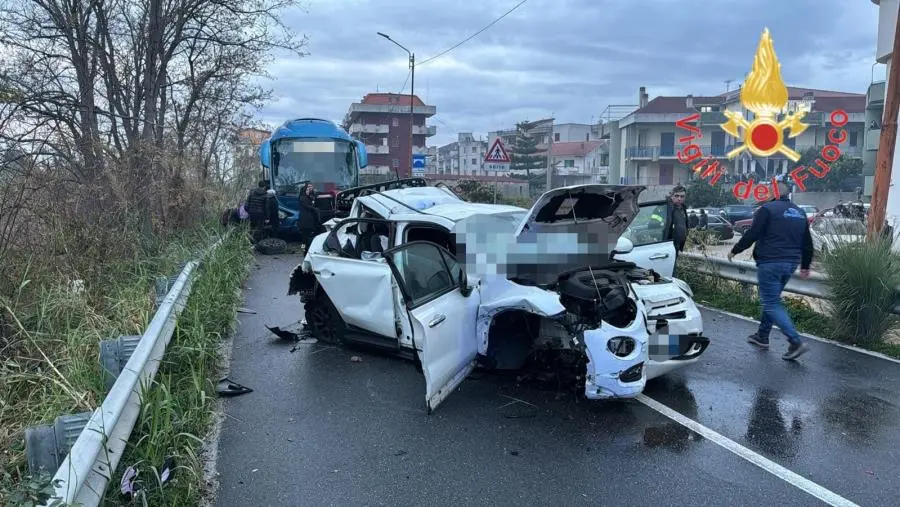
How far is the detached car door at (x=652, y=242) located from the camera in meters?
8.27

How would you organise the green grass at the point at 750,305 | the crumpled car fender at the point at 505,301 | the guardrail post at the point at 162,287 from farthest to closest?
1. the green grass at the point at 750,305
2. the guardrail post at the point at 162,287
3. the crumpled car fender at the point at 505,301

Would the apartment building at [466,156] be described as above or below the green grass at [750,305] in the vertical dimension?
above

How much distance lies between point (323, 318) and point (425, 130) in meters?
81.6

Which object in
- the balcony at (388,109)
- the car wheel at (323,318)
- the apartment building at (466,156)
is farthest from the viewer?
the apartment building at (466,156)

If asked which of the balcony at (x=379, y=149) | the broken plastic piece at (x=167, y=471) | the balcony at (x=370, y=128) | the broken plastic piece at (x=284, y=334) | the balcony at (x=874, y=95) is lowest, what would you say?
the broken plastic piece at (x=284, y=334)

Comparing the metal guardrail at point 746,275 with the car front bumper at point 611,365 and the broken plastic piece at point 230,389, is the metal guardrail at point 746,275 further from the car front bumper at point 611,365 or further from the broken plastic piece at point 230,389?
the broken plastic piece at point 230,389

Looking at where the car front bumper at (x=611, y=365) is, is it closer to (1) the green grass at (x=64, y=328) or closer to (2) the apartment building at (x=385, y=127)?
(1) the green grass at (x=64, y=328)

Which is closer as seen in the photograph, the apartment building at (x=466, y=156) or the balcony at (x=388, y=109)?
the balcony at (x=388, y=109)

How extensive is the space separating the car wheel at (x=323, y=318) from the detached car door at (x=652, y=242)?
11.4 ft

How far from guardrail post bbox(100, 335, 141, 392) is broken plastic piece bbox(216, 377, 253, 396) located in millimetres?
1400

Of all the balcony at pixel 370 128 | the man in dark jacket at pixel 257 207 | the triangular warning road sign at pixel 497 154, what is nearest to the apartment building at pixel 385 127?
the balcony at pixel 370 128

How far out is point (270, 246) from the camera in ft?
50.2

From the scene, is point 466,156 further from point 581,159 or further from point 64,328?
point 64,328

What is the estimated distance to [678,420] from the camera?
499cm
